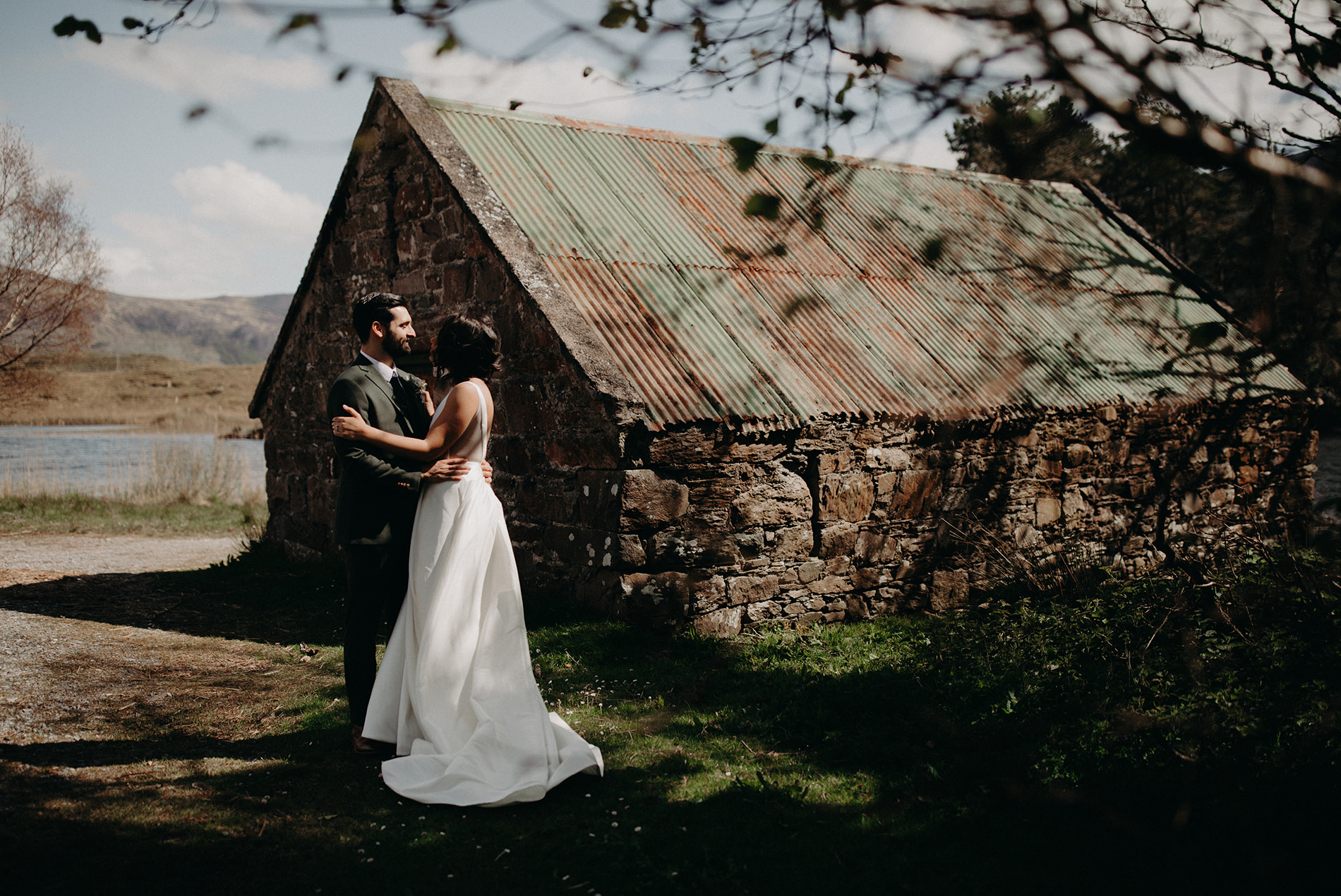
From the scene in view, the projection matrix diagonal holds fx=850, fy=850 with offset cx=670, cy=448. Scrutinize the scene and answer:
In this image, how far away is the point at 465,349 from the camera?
4145mm

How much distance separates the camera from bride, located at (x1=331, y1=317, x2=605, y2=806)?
12.2 ft

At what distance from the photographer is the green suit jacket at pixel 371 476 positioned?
408 centimetres

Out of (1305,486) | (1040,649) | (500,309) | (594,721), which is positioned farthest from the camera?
(1305,486)

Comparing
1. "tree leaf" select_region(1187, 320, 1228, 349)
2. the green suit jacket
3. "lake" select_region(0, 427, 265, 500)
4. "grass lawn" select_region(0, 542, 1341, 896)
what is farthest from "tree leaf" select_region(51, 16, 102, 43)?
"lake" select_region(0, 427, 265, 500)

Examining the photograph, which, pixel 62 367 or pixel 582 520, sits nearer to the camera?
pixel 582 520


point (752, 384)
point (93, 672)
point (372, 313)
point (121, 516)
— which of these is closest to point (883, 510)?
point (752, 384)

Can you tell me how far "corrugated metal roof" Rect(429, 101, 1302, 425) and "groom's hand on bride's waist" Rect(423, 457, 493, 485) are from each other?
6.29 feet

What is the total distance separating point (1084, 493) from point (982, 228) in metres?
3.43

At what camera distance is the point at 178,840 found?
3.19 metres

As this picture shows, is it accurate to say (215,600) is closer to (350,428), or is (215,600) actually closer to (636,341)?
(636,341)

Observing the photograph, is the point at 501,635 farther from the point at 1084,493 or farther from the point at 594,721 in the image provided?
the point at 1084,493

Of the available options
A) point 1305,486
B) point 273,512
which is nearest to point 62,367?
point 273,512

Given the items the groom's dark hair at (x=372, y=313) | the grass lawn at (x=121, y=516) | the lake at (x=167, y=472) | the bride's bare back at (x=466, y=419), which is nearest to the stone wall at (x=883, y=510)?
the bride's bare back at (x=466, y=419)

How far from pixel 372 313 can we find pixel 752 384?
2.96m
